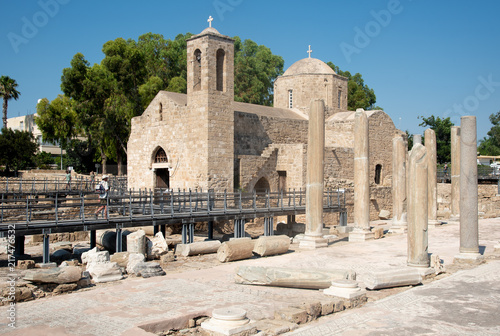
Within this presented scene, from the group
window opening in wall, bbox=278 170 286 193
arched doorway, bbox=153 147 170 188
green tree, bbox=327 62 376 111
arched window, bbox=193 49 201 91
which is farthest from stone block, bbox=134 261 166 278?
green tree, bbox=327 62 376 111

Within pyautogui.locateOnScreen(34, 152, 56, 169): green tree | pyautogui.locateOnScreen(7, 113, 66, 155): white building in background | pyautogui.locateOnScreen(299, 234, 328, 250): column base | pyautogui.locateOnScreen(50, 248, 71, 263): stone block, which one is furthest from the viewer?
pyautogui.locateOnScreen(7, 113, 66, 155): white building in background

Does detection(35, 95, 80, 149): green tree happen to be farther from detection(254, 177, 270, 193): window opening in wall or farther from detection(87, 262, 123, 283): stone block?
detection(87, 262, 123, 283): stone block

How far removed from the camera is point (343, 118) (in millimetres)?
27938

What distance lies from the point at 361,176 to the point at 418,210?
518 centimetres

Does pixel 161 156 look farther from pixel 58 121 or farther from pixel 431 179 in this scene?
pixel 58 121

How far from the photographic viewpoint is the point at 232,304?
778 centimetres

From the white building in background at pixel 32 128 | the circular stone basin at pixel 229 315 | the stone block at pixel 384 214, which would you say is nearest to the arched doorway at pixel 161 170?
the stone block at pixel 384 214

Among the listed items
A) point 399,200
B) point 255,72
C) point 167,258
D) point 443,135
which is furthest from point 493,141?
point 167,258

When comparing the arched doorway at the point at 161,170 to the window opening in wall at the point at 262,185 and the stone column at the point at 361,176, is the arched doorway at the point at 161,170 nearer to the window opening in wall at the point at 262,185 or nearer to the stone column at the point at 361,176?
the window opening in wall at the point at 262,185

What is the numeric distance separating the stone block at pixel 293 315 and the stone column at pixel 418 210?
4259 millimetres

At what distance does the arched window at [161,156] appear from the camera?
2266cm

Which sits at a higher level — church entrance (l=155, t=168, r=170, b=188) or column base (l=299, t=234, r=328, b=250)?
church entrance (l=155, t=168, r=170, b=188)

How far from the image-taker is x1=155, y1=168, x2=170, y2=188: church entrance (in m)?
23.2

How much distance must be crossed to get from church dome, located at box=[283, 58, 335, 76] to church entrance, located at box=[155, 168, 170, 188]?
445 inches
